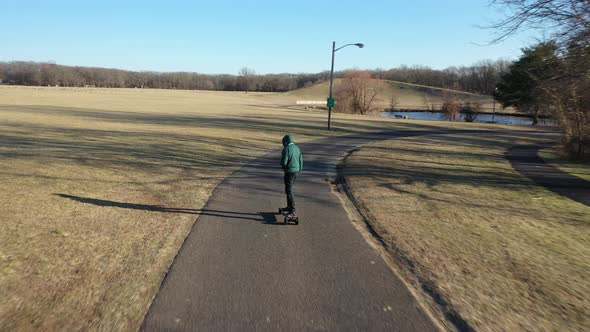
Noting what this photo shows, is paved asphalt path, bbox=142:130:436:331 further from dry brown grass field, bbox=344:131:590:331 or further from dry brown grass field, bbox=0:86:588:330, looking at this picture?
dry brown grass field, bbox=344:131:590:331

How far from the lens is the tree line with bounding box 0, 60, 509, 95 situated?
140250 mm

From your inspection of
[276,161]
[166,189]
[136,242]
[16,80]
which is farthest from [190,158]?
[16,80]

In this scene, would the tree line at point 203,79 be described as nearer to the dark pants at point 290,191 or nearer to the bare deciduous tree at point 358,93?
the bare deciduous tree at point 358,93

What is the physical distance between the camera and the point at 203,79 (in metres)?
189

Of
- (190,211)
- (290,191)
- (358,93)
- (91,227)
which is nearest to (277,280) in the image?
(290,191)

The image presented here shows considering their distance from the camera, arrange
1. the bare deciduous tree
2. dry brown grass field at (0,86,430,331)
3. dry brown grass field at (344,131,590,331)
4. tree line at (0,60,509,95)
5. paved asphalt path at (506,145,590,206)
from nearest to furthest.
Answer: dry brown grass field at (0,86,430,331)
dry brown grass field at (344,131,590,331)
paved asphalt path at (506,145,590,206)
the bare deciduous tree
tree line at (0,60,509,95)

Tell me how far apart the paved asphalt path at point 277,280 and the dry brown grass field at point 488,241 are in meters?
0.67

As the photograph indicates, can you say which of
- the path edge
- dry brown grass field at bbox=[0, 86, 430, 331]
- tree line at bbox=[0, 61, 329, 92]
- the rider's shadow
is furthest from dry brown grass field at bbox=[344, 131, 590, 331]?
tree line at bbox=[0, 61, 329, 92]

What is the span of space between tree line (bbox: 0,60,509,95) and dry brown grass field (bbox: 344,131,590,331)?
11707cm

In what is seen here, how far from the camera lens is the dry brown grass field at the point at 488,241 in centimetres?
411

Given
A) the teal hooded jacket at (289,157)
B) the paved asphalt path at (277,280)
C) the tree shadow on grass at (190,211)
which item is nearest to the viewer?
the paved asphalt path at (277,280)

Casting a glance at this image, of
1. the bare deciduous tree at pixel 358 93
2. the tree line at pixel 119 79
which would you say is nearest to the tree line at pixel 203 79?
the tree line at pixel 119 79

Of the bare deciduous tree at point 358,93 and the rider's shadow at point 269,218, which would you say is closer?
the rider's shadow at point 269,218

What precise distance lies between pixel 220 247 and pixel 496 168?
12.9 meters
